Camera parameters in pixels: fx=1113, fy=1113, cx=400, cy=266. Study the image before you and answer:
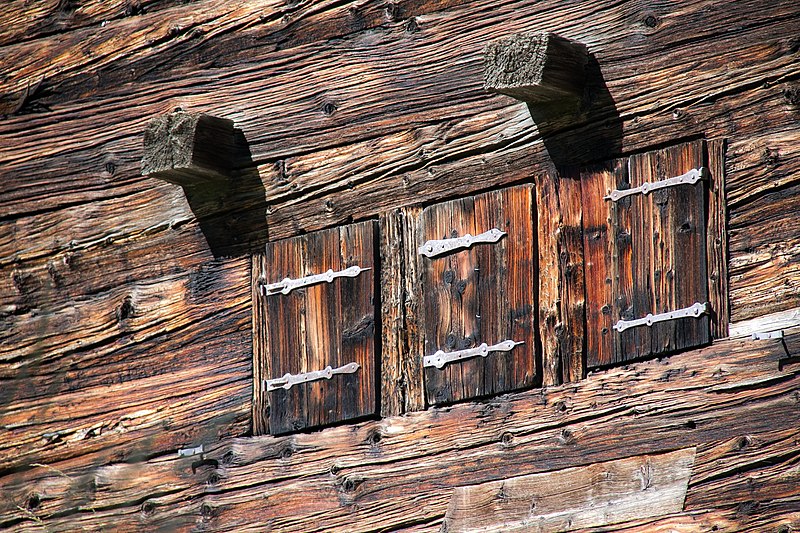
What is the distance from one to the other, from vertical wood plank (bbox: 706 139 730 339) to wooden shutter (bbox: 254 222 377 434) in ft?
4.82

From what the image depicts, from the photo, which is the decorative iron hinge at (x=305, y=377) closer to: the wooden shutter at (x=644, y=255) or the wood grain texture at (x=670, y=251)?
the wooden shutter at (x=644, y=255)

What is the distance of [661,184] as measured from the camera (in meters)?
4.29

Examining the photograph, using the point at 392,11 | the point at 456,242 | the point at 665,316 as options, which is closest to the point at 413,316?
the point at 456,242

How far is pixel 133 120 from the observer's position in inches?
225

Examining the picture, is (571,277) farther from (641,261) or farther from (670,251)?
(670,251)

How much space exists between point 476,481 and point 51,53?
3.34m

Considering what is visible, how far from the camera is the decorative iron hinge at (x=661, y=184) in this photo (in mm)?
4219

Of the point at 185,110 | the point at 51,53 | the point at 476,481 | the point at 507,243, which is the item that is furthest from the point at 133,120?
the point at 476,481

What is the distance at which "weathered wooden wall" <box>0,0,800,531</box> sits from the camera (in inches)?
163

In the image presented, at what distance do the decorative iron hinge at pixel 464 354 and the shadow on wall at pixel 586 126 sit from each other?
30.7 inches

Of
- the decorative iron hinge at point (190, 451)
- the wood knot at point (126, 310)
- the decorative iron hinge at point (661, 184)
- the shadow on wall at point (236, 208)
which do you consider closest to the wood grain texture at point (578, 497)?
the decorative iron hinge at point (661, 184)

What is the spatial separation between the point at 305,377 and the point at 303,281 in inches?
17.1

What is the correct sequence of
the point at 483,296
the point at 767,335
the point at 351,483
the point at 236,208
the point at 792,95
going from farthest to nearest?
the point at 236,208 → the point at 351,483 → the point at 483,296 → the point at 792,95 → the point at 767,335

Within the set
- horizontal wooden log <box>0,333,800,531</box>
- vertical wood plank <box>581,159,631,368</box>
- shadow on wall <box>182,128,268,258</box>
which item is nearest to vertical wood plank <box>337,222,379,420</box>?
horizontal wooden log <box>0,333,800,531</box>
